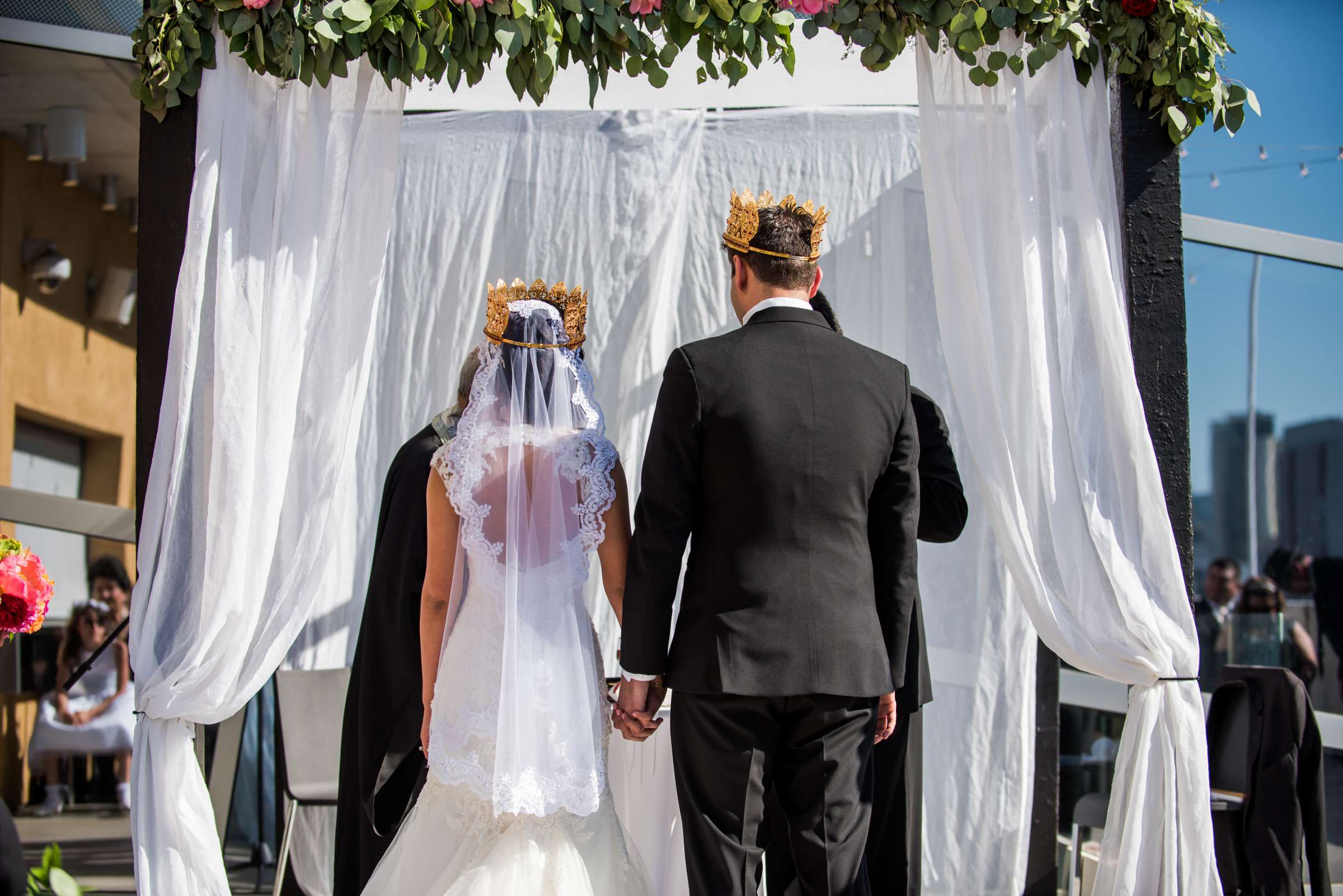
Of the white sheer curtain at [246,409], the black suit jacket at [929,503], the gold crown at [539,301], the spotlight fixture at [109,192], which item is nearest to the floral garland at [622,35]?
the white sheer curtain at [246,409]

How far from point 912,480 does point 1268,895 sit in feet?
5.51

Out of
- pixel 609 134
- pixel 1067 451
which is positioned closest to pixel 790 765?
pixel 1067 451

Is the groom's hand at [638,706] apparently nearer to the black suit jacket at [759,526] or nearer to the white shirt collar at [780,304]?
the black suit jacket at [759,526]

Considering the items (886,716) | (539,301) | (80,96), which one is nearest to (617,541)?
(539,301)

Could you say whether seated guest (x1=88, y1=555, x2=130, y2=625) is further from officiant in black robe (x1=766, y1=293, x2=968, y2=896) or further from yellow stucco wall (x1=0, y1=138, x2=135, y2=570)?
officiant in black robe (x1=766, y1=293, x2=968, y2=896)

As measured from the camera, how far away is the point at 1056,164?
2764mm

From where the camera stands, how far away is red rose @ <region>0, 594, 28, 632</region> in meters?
2.36

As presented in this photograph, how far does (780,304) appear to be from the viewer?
2418 mm

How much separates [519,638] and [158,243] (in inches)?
51.1

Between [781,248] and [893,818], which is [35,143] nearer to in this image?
[781,248]

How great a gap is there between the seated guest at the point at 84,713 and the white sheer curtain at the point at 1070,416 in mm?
4007

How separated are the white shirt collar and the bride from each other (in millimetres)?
438

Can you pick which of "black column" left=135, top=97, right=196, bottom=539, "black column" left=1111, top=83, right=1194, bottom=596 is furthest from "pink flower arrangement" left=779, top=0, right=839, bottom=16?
"black column" left=135, top=97, right=196, bottom=539

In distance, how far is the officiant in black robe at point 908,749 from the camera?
275 centimetres
